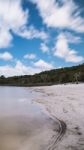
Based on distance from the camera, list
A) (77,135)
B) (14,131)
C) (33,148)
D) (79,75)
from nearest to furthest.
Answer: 1. (33,148)
2. (77,135)
3. (14,131)
4. (79,75)

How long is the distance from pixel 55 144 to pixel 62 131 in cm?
230

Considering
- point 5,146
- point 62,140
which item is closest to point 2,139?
point 5,146

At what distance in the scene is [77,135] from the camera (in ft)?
35.2

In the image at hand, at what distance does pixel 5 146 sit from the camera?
9.84 m

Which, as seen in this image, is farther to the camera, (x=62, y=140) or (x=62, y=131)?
(x=62, y=131)

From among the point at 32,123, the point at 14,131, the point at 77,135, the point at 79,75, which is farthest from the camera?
the point at 79,75

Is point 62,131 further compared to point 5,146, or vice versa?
point 62,131

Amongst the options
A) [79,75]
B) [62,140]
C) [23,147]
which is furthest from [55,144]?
[79,75]

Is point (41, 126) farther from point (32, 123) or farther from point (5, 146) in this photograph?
point (5, 146)

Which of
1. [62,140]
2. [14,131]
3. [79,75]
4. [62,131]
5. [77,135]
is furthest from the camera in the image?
[79,75]

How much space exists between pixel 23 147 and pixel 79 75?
329ft

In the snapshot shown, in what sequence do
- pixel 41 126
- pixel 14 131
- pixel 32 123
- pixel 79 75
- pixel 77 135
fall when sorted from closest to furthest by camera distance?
pixel 77 135 < pixel 14 131 < pixel 41 126 < pixel 32 123 < pixel 79 75

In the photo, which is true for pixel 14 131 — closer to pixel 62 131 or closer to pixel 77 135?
pixel 62 131

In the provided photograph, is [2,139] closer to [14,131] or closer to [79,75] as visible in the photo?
[14,131]
